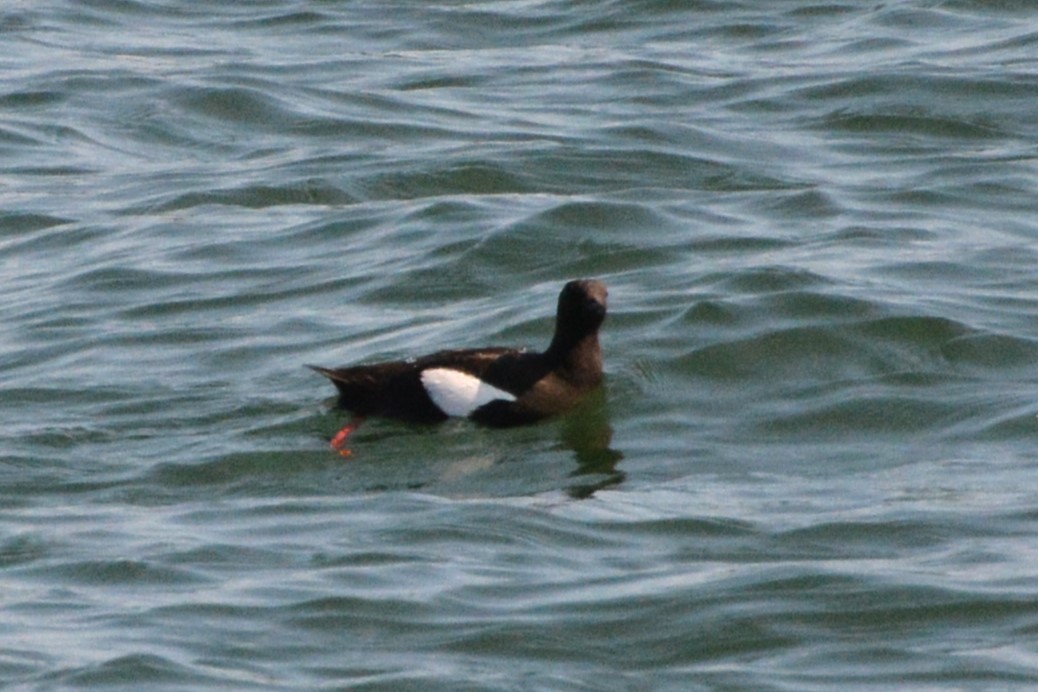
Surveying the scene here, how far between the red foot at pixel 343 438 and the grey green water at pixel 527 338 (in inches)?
3.2

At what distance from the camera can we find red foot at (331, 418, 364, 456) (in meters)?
10.7

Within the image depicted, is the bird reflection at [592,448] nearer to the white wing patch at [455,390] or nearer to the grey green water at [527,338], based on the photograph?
the grey green water at [527,338]

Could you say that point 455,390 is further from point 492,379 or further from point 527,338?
point 527,338

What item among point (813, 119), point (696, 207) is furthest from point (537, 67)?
point (696, 207)

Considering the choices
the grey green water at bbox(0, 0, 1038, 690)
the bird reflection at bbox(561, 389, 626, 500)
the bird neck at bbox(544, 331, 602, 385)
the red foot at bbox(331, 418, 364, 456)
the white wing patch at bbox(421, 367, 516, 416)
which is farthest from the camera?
the bird neck at bbox(544, 331, 602, 385)

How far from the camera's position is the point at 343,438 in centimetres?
1088

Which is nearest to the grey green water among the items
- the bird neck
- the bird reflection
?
the bird reflection

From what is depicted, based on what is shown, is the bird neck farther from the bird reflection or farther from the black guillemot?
the bird reflection

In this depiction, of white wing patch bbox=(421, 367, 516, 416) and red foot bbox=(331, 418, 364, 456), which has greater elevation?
white wing patch bbox=(421, 367, 516, 416)

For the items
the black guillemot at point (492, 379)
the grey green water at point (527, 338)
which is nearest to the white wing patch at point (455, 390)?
the black guillemot at point (492, 379)

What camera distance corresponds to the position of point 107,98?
18.6 metres

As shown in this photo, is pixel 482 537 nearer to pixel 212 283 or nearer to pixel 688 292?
pixel 688 292

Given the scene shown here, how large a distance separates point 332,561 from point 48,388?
3.24m

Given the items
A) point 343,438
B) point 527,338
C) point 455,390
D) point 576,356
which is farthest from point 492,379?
point 527,338
